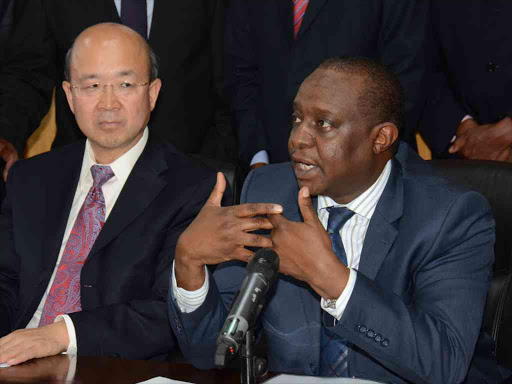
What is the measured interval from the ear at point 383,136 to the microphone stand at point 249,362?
97 centimetres

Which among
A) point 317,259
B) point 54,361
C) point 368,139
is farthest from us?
point 368,139

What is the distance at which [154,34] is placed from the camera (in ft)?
13.1

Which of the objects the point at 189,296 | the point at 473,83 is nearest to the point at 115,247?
the point at 189,296

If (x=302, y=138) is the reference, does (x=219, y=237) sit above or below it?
below

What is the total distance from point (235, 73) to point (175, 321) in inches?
78.5

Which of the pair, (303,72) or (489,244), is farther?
(303,72)

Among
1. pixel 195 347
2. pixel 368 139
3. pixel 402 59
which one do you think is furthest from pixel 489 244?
pixel 402 59

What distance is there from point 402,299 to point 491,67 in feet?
5.69

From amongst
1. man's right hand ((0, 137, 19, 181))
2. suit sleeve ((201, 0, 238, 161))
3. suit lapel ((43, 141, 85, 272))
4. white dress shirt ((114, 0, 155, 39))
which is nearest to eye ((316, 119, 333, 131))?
suit lapel ((43, 141, 85, 272))

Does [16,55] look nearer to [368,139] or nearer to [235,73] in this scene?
[235,73]

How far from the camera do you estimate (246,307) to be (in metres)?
1.61

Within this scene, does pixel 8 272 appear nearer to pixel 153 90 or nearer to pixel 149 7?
pixel 153 90

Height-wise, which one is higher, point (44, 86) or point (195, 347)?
point (44, 86)

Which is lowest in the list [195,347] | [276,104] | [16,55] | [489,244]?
[195,347]
